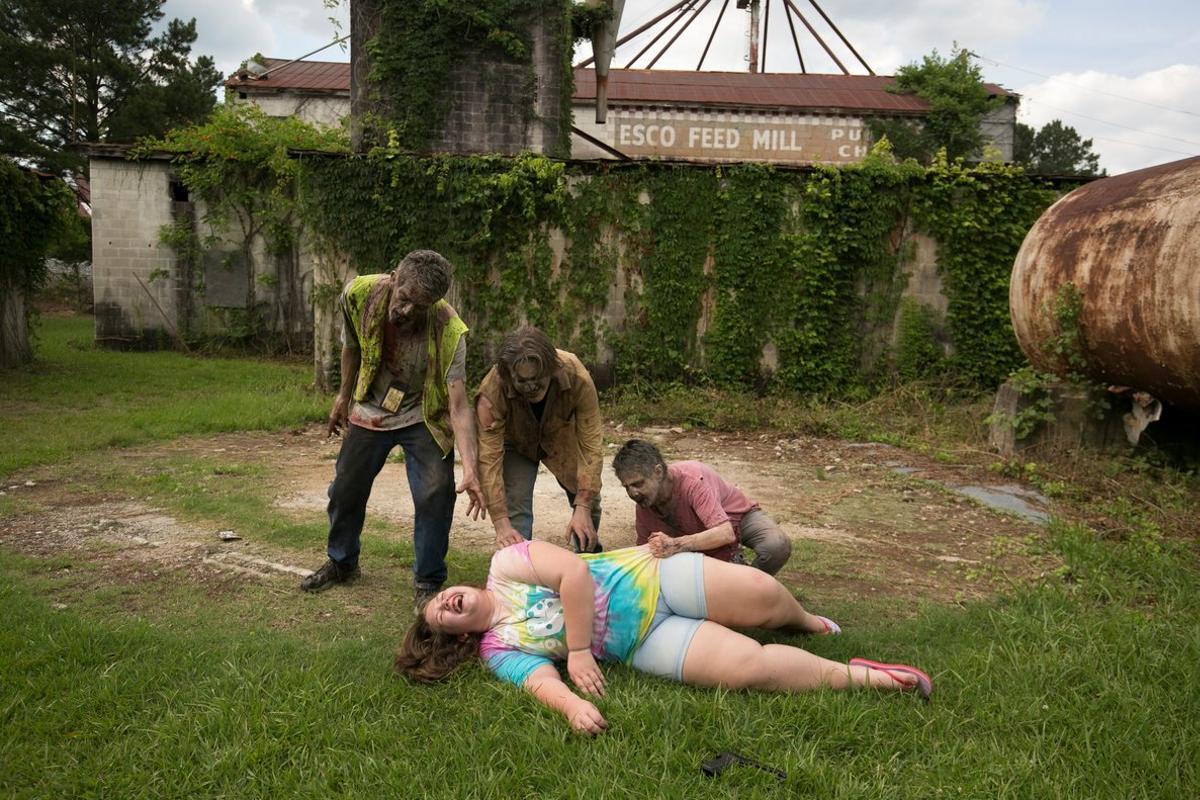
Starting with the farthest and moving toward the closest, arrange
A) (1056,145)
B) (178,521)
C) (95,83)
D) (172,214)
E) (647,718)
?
(1056,145) < (95,83) < (172,214) < (178,521) < (647,718)

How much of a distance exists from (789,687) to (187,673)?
228 cm

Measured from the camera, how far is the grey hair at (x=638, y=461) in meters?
3.81

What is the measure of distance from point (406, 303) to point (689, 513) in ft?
5.13

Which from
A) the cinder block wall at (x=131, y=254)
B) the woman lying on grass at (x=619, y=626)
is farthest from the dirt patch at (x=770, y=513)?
the cinder block wall at (x=131, y=254)

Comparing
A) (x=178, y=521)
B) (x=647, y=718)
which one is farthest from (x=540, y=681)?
(x=178, y=521)

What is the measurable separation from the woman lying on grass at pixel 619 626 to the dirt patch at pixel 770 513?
4.28 ft

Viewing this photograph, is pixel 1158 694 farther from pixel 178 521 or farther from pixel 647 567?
pixel 178 521

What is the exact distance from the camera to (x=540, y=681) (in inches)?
126

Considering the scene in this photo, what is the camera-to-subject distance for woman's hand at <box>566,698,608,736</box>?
9.79 feet

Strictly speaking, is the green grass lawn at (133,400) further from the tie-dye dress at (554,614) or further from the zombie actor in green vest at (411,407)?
the tie-dye dress at (554,614)

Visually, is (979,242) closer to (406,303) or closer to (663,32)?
(406,303)

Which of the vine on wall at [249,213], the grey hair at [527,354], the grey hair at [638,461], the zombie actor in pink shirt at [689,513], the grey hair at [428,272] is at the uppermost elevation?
the vine on wall at [249,213]

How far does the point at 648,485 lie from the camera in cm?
381

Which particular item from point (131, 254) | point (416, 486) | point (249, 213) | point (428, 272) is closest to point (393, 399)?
point (416, 486)
